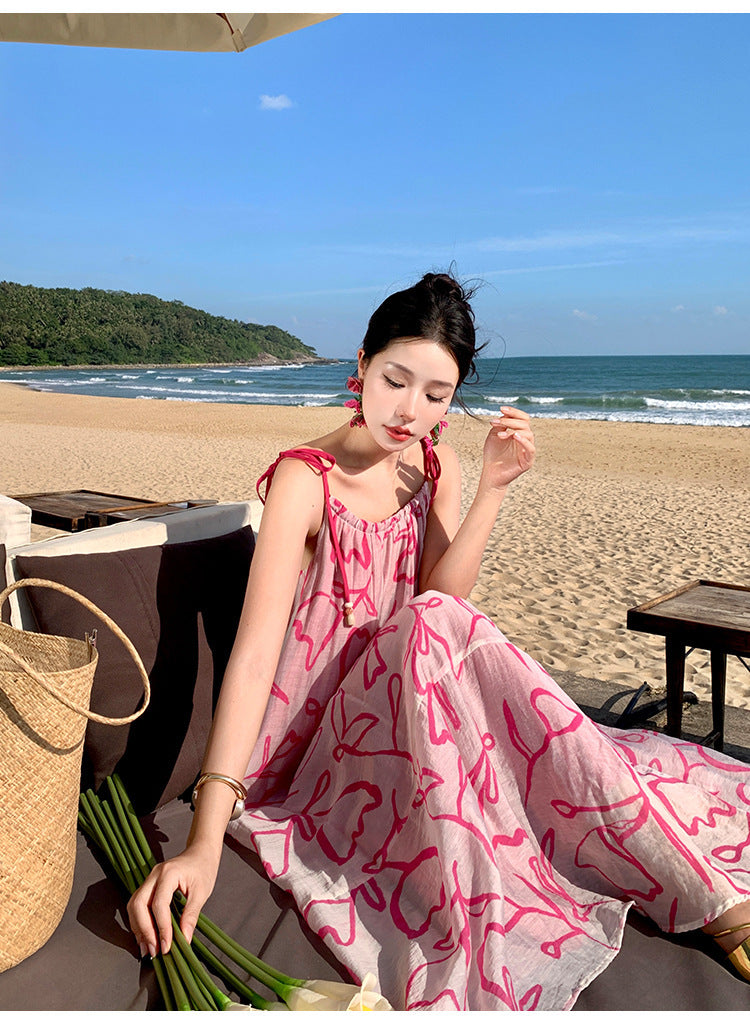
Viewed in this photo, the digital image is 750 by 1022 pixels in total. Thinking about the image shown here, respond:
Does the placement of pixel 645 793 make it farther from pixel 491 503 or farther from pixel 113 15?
pixel 113 15

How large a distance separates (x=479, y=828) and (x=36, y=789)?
2.38 feet

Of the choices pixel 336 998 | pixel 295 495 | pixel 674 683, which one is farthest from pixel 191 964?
pixel 674 683

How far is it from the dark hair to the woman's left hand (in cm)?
15

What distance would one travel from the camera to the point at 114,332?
7369 cm

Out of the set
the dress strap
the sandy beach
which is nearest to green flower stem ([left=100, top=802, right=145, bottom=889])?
the dress strap

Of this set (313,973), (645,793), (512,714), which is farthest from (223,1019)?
(645,793)

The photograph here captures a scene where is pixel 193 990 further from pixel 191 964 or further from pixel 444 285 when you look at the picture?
pixel 444 285

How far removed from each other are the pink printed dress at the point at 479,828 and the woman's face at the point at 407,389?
444mm

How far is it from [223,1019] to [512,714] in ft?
2.26

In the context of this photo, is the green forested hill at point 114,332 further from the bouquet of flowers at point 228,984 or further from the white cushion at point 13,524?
the bouquet of flowers at point 228,984

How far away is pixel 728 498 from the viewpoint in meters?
10.8

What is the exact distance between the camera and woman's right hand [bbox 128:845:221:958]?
1262 mm

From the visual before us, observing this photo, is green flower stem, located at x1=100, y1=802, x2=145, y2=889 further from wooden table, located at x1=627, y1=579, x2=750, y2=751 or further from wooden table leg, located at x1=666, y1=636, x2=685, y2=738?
wooden table leg, located at x1=666, y1=636, x2=685, y2=738

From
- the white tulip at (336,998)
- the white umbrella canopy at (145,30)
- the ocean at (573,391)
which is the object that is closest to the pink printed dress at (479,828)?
A: the white tulip at (336,998)
